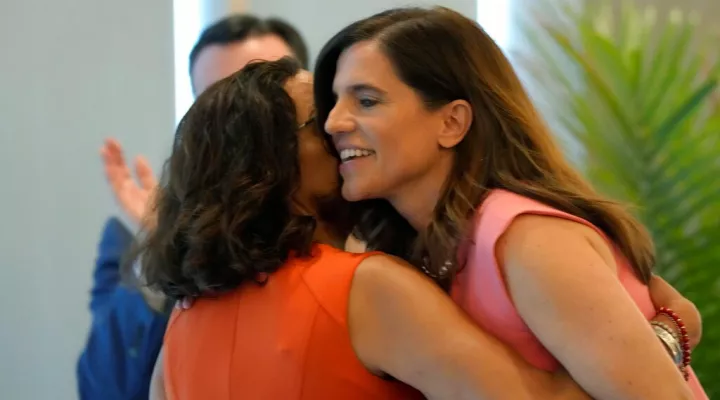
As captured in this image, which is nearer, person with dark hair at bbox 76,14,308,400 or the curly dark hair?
the curly dark hair

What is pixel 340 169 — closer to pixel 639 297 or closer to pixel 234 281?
pixel 234 281

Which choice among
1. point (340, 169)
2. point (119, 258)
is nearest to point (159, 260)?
point (340, 169)

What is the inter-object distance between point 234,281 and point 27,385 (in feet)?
4.88

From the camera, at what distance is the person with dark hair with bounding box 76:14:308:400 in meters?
1.41

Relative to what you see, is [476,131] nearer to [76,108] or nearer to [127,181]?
[127,181]

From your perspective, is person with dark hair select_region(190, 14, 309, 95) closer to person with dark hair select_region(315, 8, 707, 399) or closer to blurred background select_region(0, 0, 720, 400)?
blurred background select_region(0, 0, 720, 400)

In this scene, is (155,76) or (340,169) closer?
(340,169)

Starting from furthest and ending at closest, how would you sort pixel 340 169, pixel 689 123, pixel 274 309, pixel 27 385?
pixel 27 385, pixel 689 123, pixel 340 169, pixel 274 309

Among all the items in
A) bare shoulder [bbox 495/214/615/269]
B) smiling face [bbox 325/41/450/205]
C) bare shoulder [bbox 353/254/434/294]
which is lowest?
bare shoulder [bbox 353/254/434/294]

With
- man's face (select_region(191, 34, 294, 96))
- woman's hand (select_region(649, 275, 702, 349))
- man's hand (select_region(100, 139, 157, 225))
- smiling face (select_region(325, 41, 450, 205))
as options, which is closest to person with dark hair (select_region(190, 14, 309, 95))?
man's face (select_region(191, 34, 294, 96))

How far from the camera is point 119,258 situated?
161 cm

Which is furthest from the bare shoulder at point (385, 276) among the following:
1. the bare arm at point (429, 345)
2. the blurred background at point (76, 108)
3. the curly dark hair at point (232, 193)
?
the blurred background at point (76, 108)

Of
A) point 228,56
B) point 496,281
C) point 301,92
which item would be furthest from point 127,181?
point 496,281

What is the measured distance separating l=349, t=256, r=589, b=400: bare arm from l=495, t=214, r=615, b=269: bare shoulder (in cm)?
11
